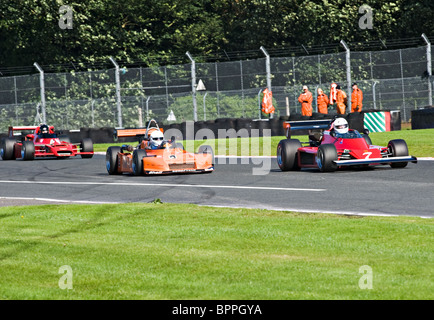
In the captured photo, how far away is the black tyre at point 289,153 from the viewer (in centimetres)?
1688

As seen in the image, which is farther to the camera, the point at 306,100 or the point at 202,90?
the point at 202,90

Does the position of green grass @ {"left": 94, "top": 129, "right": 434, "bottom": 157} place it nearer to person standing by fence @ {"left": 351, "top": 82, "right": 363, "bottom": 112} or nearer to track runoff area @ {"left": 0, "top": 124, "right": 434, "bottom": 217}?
track runoff area @ {"left": 0, "top": 124, "right": 434, "bottom": 217}

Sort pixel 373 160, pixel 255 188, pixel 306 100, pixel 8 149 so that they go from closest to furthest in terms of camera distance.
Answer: pixel 255 188
pixel 373 160
pixel 8 149
pixel 306 100

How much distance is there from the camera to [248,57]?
4656cm

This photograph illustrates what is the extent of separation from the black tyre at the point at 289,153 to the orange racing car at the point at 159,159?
148 cm

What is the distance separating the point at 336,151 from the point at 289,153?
53.7 inches

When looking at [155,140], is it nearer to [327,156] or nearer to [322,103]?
[327,156]

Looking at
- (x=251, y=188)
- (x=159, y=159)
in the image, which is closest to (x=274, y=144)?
(x=159, y=159)

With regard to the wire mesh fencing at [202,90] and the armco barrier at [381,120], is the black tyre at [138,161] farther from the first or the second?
the wire mesh fencing at [202,90]

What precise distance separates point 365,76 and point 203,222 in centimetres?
2769

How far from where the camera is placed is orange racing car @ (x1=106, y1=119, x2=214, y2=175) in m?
16.8

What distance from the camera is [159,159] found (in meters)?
16.8

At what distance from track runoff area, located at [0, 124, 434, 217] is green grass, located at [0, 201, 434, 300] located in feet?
4.33

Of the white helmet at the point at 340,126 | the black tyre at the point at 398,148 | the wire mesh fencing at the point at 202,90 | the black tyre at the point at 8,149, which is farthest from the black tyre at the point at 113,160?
the wire mesh fencing at the point at 202,90
